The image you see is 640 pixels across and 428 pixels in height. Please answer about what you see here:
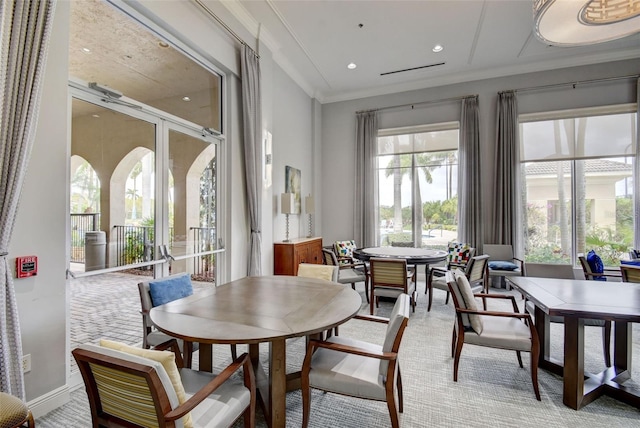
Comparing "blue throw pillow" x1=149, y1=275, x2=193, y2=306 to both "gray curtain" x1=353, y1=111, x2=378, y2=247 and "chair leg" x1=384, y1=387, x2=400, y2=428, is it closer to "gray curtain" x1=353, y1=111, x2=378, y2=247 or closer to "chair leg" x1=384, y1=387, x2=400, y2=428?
"chair leg" x1=384, y1=387, x2=400, y2=428

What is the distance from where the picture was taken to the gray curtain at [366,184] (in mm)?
6629

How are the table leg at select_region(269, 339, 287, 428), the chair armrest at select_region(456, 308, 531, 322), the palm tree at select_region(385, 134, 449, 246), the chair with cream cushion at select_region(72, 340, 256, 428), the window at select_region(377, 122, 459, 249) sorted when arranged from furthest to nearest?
1. the palm tree at select_region(385, 134, 449, 246)
2. the window at select_region(377, 122, 459, 249)
3. the chair armrest at select_region(456, 308, 531, 322)
4. the table leg at select_region(269, 339, 287, 428)
5. the chair with cream cushion at select_region(72, 340, 256, 428)

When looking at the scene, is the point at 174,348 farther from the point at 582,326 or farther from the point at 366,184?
the point at 366,184

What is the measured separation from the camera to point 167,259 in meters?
3.34

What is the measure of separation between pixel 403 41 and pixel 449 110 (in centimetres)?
201

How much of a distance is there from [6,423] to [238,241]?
3.01 metres

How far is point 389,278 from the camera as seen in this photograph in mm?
3891

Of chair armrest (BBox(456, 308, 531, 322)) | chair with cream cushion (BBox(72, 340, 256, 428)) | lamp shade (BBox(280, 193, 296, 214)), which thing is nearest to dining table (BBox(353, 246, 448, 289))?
lamp shade (BBox(280, 193, 296, 214))

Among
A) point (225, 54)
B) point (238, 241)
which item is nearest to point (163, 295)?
point (238, 241)

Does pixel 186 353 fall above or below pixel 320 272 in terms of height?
below

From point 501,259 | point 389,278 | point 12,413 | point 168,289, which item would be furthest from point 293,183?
point 12,413

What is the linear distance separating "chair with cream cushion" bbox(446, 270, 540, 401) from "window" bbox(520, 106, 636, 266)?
4.05m

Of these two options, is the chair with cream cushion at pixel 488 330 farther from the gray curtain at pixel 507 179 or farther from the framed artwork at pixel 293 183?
the framed artwork at pixel 293 183

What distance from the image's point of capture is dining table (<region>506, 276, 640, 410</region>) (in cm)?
205
